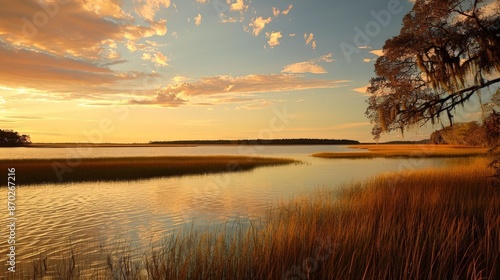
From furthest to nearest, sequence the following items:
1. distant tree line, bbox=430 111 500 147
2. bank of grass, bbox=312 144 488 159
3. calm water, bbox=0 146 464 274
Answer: bank of grass, bbox=312 144 488 159
distant tree line, bbox=430 111 500 147
calm water, bbox=0 146 464 274

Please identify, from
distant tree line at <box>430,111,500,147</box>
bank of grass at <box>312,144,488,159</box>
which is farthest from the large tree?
bank of grass at <box>312,144,488,159</box>

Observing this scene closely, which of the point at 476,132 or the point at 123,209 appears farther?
the point at 123,209

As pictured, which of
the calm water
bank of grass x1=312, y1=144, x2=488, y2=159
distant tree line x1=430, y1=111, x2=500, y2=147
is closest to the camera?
the calm water

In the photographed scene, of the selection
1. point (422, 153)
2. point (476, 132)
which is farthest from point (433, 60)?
point (422, 153)

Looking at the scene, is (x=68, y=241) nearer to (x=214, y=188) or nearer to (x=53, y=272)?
(x=53, y=272)

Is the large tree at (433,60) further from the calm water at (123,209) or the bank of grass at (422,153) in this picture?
the bank of grass at (422,153)

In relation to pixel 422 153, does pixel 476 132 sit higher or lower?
higher

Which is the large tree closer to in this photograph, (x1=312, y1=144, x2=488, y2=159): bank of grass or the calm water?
the calm water

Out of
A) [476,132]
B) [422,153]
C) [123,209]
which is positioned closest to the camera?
[476,132]

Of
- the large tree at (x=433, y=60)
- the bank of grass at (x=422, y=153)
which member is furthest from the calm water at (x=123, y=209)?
the bank of grass at (x=422, y=153)

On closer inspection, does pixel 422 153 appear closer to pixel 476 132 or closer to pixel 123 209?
pixel 476 132

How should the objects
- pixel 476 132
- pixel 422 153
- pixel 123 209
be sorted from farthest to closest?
1. pixel 422 153
2. pixel 123 209
3. pixel 476 132

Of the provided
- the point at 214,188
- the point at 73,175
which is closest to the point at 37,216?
the point at 214,188

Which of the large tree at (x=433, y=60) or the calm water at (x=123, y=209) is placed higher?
the large tree at (x=433, y=60)
